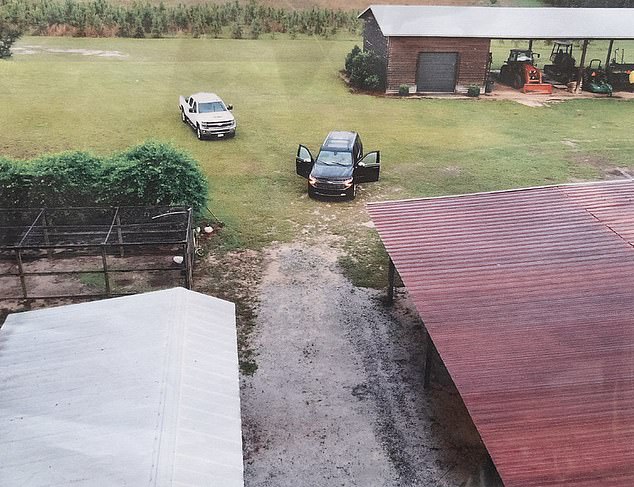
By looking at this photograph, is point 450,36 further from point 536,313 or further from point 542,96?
point 536,313

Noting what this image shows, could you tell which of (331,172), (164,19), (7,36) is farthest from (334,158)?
(7,36)

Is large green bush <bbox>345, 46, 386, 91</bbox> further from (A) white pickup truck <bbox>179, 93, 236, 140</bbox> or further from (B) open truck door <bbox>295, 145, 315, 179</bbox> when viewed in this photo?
(B) open truck door <bbox>295, 145, 315, 179</bbox>

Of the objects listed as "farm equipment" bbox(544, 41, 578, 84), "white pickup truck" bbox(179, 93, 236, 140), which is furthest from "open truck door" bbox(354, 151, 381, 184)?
"farm equipment" bbox(544, 41, 578, 84)

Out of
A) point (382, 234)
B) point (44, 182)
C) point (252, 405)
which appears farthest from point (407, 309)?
point (44, 182)

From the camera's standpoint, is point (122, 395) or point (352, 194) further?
point (352, 194)

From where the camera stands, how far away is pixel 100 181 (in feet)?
53.6

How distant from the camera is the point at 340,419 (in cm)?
1071

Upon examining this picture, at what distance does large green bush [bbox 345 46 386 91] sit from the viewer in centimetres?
3456

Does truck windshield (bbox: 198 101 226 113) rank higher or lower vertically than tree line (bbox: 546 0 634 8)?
lower

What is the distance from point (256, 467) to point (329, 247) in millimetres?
8072

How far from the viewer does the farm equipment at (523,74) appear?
1390 inches

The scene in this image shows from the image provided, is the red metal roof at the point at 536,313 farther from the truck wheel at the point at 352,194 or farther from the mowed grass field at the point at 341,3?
the mowed grass field at the point at 341,3

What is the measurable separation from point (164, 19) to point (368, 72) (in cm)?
1163

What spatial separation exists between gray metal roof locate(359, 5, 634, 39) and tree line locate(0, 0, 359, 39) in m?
5.01
